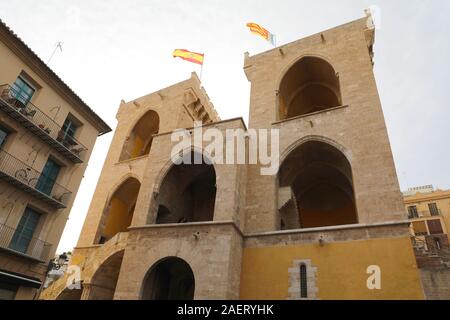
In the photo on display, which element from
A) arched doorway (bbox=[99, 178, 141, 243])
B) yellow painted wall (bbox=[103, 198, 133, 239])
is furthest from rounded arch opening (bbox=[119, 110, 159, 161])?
yellow painted wall (bbox=[103, 198, 133, 239])

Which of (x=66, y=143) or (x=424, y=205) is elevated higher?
(x=424, y=205)

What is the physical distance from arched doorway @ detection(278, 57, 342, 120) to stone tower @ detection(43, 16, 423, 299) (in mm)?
71

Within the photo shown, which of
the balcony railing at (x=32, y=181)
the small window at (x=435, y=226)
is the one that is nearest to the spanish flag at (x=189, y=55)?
the balcony railing at (x=32, y=181)

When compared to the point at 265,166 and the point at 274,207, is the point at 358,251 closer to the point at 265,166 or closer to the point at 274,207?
the point at 274,207

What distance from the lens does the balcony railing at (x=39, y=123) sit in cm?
1188

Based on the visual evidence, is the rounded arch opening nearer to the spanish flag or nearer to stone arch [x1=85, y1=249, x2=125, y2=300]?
the spanish flag

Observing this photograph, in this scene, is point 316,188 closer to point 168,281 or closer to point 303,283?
point 303,283

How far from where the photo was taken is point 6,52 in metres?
12.4

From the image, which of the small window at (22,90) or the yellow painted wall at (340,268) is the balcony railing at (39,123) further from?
the yellow painted wall at (340,268)

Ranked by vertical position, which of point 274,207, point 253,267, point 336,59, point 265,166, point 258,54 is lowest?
point 253,267

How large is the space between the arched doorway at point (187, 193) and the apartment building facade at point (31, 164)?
4.25 meters

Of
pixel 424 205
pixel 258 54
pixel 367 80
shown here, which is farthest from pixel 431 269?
pixel 424 205

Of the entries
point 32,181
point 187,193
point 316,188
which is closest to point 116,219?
point 187,193

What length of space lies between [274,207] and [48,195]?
9473 millimetres
